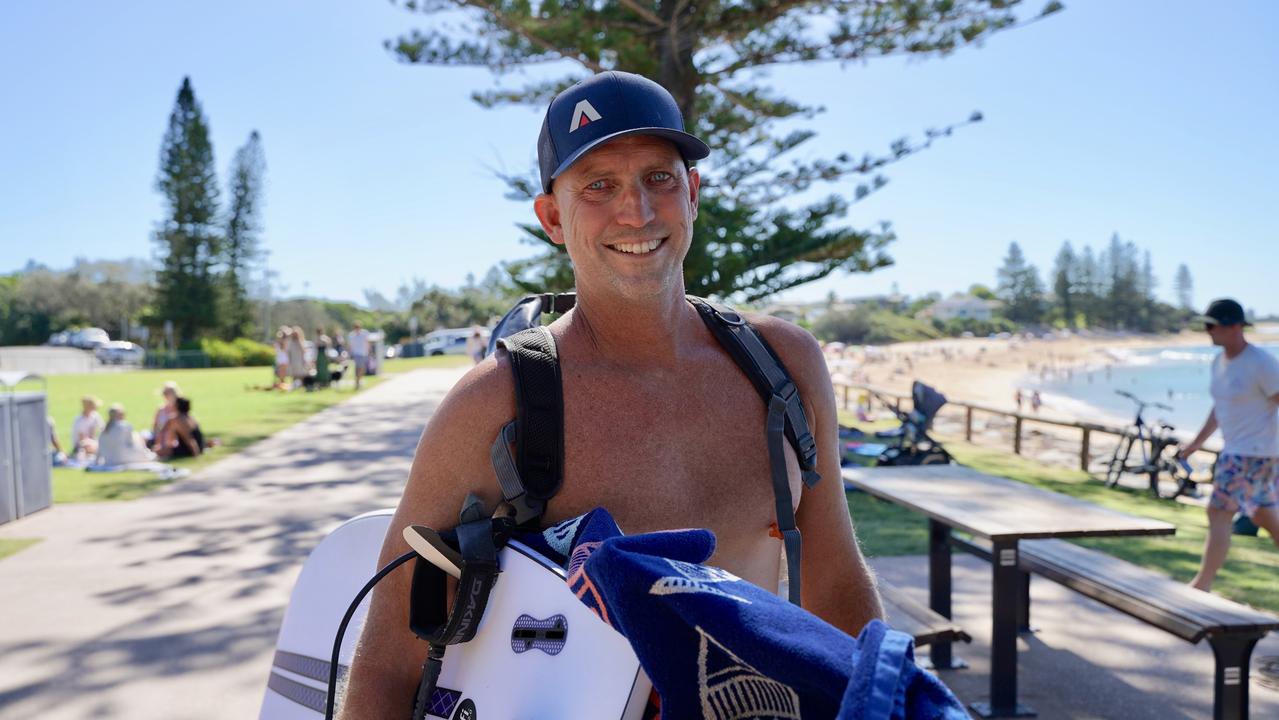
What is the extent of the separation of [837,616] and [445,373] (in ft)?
101

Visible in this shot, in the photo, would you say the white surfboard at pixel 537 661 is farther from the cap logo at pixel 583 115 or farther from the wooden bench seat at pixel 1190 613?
the wooden bench seat at pixel 1190 613

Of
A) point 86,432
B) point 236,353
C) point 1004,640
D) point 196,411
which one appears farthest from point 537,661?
point 236,353

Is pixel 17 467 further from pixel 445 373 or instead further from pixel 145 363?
pixel 145 363

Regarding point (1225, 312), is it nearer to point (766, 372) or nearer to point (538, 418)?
point (766, 372)

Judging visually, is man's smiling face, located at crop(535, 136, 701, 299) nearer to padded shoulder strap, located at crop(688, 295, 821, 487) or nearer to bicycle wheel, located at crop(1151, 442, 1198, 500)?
padded shoulder strap, located at crop(688, 295, 821, 487)

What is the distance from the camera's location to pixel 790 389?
1541mm

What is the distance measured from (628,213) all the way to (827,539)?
70 centimetres

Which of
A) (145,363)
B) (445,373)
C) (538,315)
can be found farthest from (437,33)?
(145,363)

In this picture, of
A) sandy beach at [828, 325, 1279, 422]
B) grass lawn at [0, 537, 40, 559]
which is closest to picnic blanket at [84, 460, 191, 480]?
grass lawn at [0, 537, 40, 559]

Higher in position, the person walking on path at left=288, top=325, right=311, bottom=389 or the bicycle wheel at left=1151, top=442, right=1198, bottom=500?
the person walking on path at left=288, top=325, right=311, bottom=389

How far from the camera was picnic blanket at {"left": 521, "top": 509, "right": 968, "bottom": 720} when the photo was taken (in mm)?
655

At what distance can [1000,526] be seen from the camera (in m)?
3.74

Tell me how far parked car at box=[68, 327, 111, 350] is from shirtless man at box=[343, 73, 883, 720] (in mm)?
76531

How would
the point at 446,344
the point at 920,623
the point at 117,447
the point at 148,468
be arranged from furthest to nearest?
1. the point at 446,344
2. the point at 117,447
3. the point at 148,468
4. the point at 920,623
